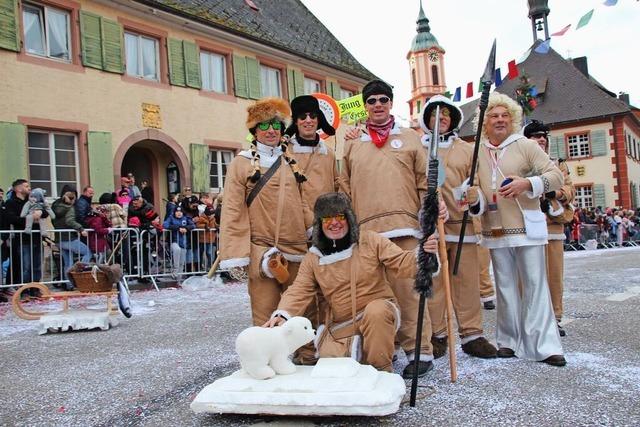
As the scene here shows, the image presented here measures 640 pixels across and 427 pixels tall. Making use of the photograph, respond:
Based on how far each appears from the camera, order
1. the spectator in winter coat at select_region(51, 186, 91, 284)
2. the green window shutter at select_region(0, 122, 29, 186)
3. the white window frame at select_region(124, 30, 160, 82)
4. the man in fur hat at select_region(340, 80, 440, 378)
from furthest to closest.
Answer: the white window frame at select_region(124, 30, 160, 82) < the green window shutter at select_region(0, 122, 29, 186) < the spectator in winter coat at select_region(51, 186, 91, 284) < the man in fur hat at select_region(340, 80, 440, 378)

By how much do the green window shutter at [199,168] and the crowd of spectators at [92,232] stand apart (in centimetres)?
367

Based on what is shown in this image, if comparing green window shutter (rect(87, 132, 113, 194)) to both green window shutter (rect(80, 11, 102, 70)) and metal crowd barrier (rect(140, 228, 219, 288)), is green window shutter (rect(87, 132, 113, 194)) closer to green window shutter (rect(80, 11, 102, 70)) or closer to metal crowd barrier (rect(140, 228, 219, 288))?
green window shutter (rect(80, 11, 102, 70))

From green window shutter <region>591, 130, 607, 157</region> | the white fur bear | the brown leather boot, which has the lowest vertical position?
the brown leather boot

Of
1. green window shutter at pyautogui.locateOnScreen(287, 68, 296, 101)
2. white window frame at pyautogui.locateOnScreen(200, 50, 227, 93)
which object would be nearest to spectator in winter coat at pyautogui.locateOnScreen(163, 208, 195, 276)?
white window frame at pyautogui.locateOnScreen(200, 50, 227, 93)

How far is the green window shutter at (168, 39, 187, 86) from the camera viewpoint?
49.4 ft

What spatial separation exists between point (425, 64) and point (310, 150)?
65000 millimetres

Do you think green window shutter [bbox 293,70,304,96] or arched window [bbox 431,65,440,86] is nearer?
green window shutter [bbox 293,70,304,96]

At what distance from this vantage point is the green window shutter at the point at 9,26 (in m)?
11.7

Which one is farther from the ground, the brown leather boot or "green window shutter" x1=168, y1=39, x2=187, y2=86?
"green window shutter" x1=168, y1=39, x2=187, y2=86

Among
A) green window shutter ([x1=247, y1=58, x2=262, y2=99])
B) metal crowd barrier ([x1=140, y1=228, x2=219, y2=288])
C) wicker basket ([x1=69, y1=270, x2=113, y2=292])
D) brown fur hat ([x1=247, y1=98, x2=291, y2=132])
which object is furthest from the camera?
green window shutter ([x1=247, y1=58, x2=262, y2=99])

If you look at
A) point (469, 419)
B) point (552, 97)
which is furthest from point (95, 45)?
point (552, 97)

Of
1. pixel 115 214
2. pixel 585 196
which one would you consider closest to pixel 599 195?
pixel 585 196

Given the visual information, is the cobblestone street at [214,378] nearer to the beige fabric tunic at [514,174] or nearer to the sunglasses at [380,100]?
the beige fabric tunic at [514,174]

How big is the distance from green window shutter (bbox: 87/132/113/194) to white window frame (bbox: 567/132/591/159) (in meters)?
29.6
